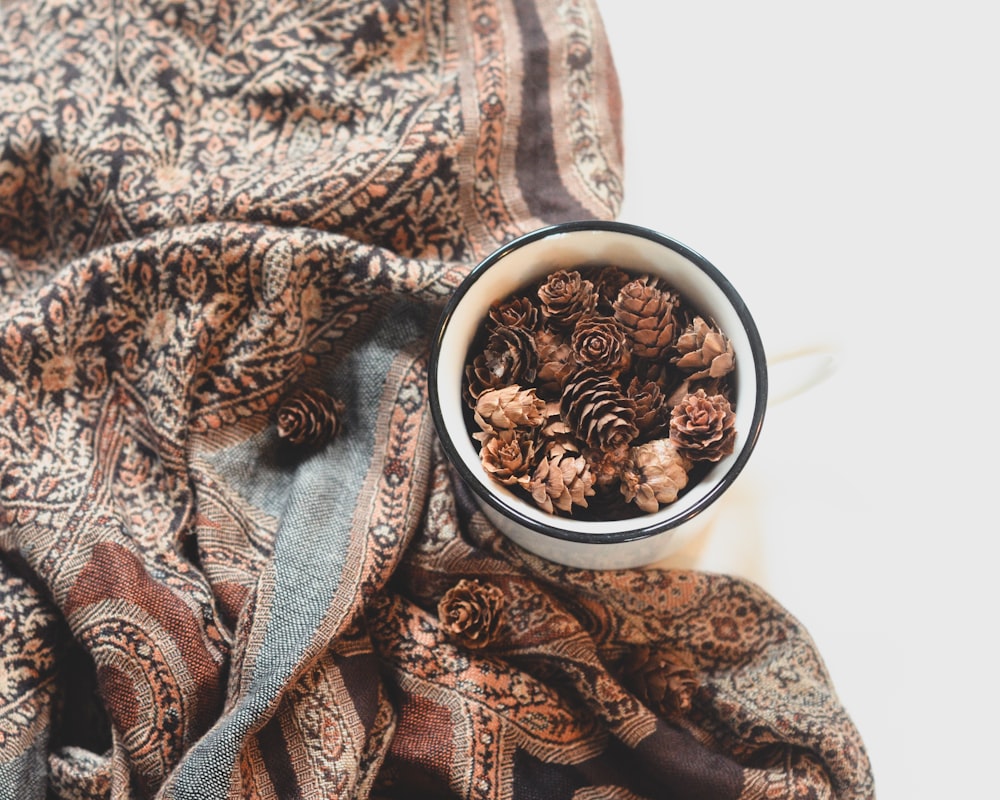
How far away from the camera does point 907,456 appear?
2.39ft

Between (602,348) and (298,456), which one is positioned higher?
(602,348)

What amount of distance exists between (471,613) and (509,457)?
6.7 inches

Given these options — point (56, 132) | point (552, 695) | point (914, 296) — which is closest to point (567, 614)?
point (552, 695)

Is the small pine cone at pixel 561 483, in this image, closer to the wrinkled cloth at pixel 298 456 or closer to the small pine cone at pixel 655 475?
the small pine cone at pixel 655 475

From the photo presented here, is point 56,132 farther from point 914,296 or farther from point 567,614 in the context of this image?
point 914,296

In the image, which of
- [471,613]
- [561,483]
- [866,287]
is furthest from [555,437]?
[866,287]

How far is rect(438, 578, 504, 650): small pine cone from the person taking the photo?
2.10 ft

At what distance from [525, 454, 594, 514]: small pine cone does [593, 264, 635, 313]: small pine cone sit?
0.10m

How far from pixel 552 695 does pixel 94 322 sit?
0.45 meters

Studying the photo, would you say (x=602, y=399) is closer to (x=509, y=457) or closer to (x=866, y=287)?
(x=509, y=457)

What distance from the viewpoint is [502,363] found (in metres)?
0.54

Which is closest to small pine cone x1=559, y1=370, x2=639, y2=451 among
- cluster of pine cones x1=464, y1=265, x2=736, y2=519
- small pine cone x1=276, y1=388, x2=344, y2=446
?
cluster of pine cones x1=464, y1=265, x2=736, y2=519

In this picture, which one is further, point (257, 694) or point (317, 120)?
point (317, 120)

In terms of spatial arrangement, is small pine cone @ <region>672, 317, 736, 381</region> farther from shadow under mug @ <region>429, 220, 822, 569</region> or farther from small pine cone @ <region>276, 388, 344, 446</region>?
small pine cone @ <region>276, 388, 344, 446</region>
